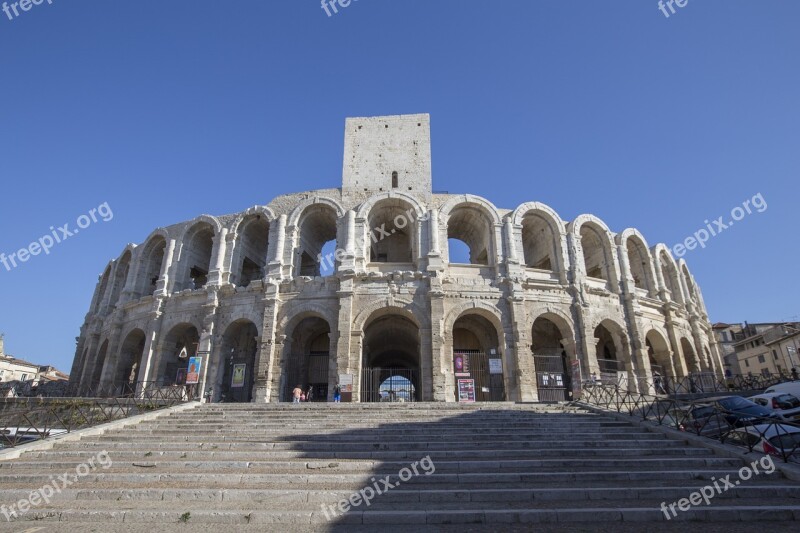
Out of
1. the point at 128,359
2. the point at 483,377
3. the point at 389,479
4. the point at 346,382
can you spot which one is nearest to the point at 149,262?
the point at 128,359

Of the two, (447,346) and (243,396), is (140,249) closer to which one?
(243,396)

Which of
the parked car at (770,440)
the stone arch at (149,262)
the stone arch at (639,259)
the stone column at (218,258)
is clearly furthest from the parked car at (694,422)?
the stone arch at (149,262)

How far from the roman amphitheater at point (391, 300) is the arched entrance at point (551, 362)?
2.9 inches

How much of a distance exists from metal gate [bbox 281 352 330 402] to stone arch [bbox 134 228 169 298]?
10431 mm

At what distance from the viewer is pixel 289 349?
19906mm

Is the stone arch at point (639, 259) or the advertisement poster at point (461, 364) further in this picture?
the stone arch at point (639, 259)

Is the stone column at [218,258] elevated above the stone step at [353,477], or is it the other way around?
the stone column at [218,258]

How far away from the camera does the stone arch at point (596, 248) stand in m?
21.8

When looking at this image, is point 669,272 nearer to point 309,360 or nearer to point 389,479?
point 309,360

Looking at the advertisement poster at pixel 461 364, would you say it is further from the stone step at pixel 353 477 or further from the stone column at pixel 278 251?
the stone step at pixel 353 477

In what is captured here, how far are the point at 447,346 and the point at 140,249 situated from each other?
770 inches

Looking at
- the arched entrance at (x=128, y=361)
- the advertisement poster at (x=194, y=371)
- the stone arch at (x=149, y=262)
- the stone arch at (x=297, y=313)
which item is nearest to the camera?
the advertisement poster at (x=194, y=371)

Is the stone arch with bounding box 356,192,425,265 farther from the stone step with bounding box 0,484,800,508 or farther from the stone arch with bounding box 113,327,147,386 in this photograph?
the stone step with bounding box 0,484,800,508

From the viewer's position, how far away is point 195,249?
80.3 feet
